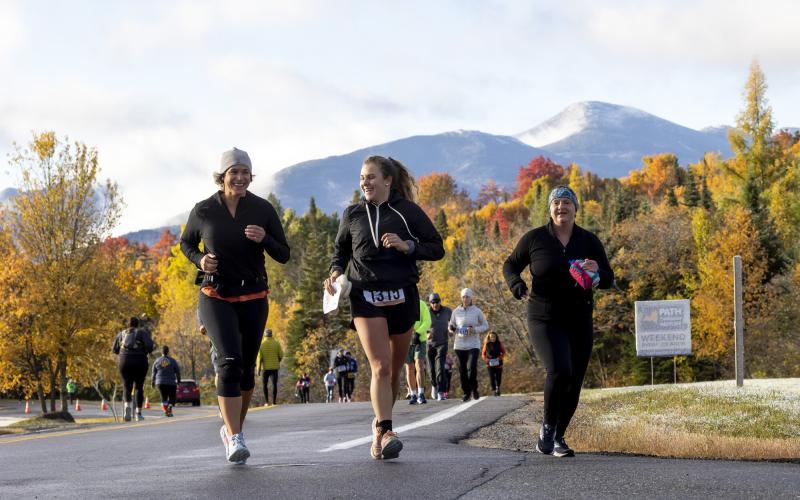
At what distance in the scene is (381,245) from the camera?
7605 millimetres

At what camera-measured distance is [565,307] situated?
26.8ft

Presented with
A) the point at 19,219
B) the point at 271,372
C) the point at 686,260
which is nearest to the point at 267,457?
the point at 271,372

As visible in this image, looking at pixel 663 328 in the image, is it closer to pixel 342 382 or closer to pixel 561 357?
pixel 342 382

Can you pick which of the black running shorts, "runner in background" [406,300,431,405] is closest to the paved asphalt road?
the black running shorts

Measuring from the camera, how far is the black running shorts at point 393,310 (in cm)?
752

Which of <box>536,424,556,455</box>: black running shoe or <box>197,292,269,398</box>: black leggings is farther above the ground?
<box>197,292,269,398</box>: black leggings

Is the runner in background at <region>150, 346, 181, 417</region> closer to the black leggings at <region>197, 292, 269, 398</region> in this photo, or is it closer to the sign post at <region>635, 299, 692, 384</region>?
the sign post at <region>635, 299, 692, 384</region>

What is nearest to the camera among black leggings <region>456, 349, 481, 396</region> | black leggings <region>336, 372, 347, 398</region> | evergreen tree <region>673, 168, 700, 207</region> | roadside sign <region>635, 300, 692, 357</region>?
black leggings <region>456, 349, 481, 396</region>

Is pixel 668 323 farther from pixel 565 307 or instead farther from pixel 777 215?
pixel 777 215

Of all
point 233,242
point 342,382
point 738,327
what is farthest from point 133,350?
point 342,382

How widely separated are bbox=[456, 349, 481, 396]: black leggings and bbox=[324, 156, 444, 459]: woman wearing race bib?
10.8 meters

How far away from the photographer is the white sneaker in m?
7.38

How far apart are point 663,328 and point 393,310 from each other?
80.3 ft

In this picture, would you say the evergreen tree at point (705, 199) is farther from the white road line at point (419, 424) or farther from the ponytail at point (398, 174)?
the ponytail at point (398, 174)
